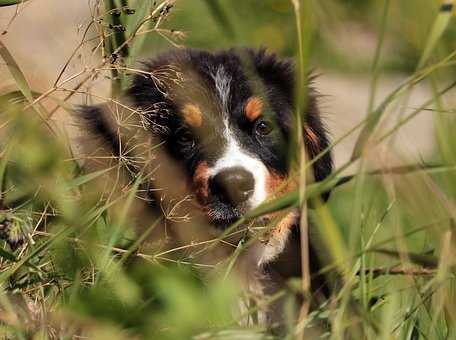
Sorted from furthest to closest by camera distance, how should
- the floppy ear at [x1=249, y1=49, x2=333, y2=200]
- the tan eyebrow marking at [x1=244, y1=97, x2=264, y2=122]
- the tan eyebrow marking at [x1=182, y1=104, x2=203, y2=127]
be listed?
the floppy ear at [x1=249, y1=49, x2=333, y2=200] → the tan eyebrow marking at [x1=244, y1=97, x2=264, y2=122] → the tan eyebrow marking at [x1=182, y1=104, x2=203, y2=127]

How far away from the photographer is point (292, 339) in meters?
2.05

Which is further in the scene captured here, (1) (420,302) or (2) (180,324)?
(1) (420,302)

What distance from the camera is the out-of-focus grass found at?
6.01 feet

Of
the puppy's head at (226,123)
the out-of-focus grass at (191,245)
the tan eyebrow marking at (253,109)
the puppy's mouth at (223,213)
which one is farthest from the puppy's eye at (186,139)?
the out-of-focus grass at (191,245)

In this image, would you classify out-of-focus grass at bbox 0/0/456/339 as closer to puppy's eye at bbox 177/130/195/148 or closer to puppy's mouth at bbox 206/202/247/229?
puppy's mouth at bbox 206/202/247/229

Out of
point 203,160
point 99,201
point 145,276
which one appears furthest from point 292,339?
point 203,160

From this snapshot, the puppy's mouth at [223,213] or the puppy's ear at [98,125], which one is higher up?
the puppy's ear at [98,125]

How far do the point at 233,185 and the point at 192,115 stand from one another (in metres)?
0.41

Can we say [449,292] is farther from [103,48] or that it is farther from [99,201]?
[103,48]

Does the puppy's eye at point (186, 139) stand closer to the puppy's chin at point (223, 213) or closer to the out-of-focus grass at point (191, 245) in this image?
the puppy's chin at point (223, 213)

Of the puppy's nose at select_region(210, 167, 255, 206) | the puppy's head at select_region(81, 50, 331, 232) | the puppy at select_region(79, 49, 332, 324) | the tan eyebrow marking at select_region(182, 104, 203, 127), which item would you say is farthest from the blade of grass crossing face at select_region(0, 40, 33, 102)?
the tan eyebrow marking at select_region(182, 104, 203, 127)

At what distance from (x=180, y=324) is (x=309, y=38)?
0.65 m

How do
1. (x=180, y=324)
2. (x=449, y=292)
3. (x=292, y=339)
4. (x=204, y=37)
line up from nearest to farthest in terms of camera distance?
1. (x=180, y=324)
2. (x=292, y=339)
3. (x=449, y=292)
4. (x=204, y=37)

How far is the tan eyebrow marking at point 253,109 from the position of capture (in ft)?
12.4
